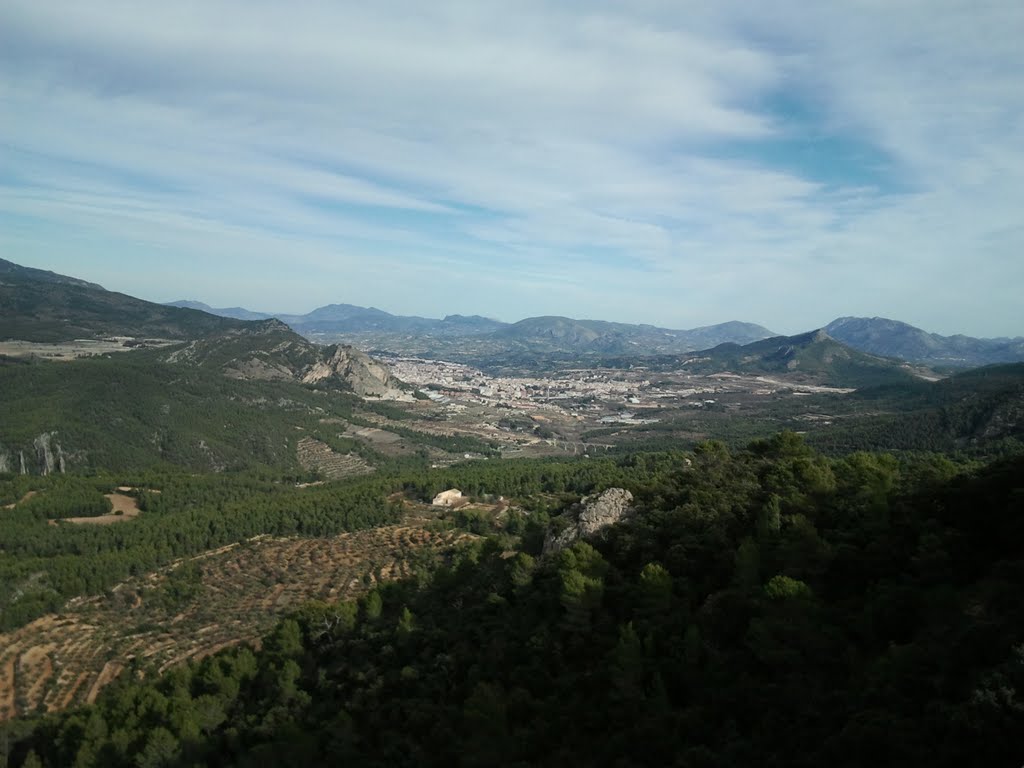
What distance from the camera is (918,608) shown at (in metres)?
16.2

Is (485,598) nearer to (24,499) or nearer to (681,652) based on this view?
(681,652)

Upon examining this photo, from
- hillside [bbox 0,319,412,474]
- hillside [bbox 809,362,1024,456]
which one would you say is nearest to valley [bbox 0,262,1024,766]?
hillside [bbox 809,362,1024,456]

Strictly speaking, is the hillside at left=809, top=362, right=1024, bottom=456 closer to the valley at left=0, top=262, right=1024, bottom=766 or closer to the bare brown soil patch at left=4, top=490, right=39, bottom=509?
the valley at left=0, top=262, right=1024, bottom=766

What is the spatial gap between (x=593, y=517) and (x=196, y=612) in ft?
118

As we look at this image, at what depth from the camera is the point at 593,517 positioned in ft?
101

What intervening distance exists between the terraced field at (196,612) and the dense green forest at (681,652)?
33.9ft

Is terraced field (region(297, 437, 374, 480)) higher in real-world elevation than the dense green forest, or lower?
lower

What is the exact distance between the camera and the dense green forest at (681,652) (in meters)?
13.2

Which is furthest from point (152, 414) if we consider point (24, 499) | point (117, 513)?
point (117, 513)

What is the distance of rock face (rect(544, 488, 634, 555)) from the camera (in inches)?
1188

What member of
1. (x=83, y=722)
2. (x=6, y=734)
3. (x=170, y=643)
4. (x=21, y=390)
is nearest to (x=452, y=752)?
(x=83, y=722)

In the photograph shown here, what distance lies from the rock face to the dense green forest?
1.02m

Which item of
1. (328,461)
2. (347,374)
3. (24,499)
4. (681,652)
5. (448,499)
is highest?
(681,652)

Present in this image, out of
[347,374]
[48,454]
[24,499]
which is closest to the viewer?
[24,499]
